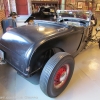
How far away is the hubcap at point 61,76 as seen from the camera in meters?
1.49

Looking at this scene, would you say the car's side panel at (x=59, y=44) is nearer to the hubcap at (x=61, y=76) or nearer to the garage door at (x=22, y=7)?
the hubcap at (x=61, y=76)

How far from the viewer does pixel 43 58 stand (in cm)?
156

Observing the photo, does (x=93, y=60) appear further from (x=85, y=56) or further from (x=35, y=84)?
(x=35, y=84)

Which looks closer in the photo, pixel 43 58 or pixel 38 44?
pixel 38 44

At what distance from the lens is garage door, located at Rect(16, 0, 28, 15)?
7184 mm

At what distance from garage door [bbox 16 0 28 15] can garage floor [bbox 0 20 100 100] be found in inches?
241

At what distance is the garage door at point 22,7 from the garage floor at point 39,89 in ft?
20.1

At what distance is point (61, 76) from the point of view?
5.00ft

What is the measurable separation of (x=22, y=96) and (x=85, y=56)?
1.84 meters

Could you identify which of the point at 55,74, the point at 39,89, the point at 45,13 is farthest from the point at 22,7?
→ the point at 55,74

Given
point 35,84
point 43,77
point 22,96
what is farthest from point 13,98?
point 43,77

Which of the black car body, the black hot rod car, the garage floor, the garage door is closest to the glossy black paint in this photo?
the black hot rod car

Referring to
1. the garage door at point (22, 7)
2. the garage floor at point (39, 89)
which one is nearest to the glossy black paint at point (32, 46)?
the garage floor at point (39, 89)

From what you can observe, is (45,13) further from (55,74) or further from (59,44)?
(55,74)
